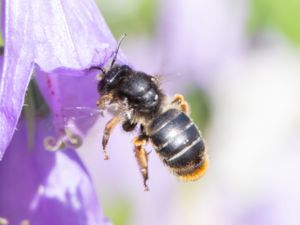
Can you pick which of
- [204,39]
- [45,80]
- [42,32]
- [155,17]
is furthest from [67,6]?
[204,39]

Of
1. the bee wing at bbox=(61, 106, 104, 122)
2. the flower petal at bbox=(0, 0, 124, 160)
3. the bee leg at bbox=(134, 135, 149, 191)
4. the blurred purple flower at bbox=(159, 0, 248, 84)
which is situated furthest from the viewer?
the blurred purple flower at bbox=(159, 0, 248, 84)

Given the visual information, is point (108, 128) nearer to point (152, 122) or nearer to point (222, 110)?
point (152, 122)

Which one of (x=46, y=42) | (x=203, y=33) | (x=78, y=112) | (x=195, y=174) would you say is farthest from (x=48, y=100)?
(x=203, y=33)

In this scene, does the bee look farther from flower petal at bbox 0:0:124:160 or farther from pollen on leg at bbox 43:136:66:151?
flower petal at bbox 0:0:124:160

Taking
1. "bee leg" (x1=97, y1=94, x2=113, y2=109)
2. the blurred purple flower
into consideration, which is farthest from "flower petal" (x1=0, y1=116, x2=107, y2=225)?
the blurred purple flower

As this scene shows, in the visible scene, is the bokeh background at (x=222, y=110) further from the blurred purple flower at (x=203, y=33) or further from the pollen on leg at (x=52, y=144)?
the pollen on leg at (x=52, y=144)

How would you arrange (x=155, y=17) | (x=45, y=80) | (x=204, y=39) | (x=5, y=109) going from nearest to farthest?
(x=5, y=109) → (x=45, y=80) → (x=155, y=17) → (x=204, y=39)

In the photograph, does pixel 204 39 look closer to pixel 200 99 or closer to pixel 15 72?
pixel 200 99

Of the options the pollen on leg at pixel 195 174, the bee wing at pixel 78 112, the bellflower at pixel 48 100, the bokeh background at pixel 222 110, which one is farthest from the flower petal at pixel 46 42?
the bokeh background at pixel 222 110
